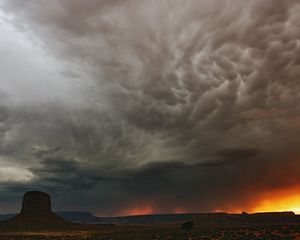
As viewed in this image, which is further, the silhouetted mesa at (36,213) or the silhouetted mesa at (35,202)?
the silhouetted mesa at (35,202)

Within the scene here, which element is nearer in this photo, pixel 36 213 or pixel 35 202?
pixel 36 213

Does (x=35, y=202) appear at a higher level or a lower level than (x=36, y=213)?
higher

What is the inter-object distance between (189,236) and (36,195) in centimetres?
13300

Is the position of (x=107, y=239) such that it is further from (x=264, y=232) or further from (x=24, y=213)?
(x=24, y=213)

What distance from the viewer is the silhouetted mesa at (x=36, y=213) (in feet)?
532

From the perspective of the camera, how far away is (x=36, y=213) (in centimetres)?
17488

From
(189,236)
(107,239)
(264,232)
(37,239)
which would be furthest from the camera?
(37,239)

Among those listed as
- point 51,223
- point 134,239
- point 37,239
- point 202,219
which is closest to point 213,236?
point 134,239

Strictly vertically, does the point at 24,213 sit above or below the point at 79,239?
above

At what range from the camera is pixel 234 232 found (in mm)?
62219

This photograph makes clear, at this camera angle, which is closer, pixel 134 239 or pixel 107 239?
pixel 134 239

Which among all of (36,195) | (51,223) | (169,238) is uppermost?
(36,195)

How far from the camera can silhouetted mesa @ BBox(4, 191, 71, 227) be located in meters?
162

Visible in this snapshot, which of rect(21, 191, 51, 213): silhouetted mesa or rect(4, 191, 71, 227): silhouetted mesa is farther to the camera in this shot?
rect(21, 191, 51, 213): silhouetted mesa
